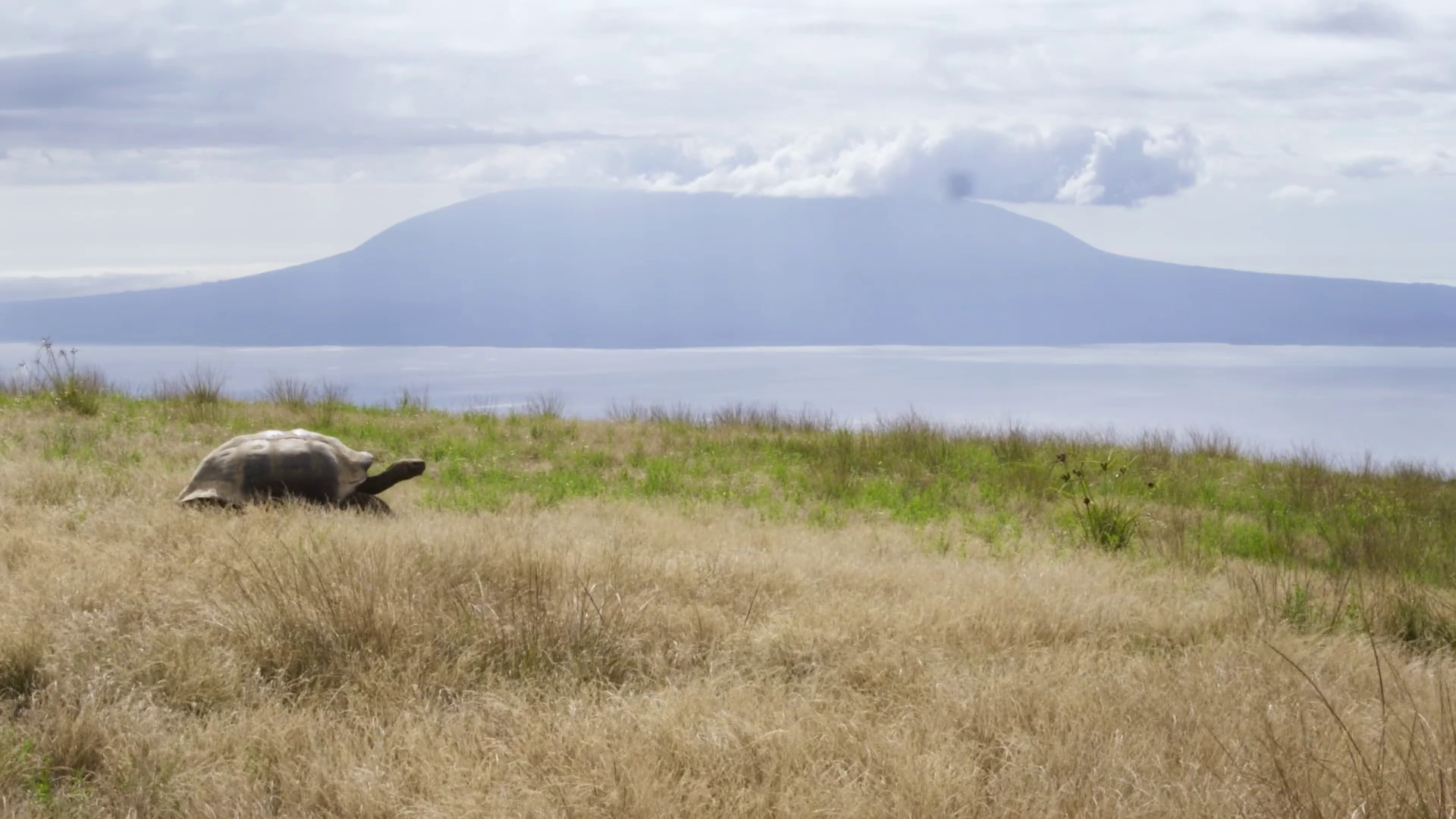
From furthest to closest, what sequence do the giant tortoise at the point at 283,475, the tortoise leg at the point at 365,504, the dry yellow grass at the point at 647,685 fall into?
1. the tortoise leg at the point at 365,504
2. the giant tortoise at the point at 283,475
3. the dry yellow grass at the point at 647,685

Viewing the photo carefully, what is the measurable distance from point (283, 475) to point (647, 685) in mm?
4343

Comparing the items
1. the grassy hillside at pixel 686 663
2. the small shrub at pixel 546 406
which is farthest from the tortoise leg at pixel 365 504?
the small shrub at pixel 546 406

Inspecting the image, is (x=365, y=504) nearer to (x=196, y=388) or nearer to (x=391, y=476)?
(x=391, y=476)

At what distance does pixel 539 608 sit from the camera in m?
4.72

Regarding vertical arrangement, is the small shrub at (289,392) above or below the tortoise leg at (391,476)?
above

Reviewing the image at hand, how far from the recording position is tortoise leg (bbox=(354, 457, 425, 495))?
8219 millimetres

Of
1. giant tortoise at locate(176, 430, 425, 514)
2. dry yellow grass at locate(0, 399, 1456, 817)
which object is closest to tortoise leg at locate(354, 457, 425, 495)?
giant tortoise at locate(176, 430, 425, 514)

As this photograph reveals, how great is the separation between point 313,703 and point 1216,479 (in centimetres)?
1042

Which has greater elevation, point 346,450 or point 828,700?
point 346,450

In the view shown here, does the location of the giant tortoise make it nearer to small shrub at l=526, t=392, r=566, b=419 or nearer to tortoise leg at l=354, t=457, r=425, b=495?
tortoise leg at l=354, t=457, r=425, b=495

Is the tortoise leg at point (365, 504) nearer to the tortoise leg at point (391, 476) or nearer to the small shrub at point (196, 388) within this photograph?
the tortoise leg at point (391, 476)

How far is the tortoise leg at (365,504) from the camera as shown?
25.1ft

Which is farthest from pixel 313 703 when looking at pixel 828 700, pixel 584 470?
pixel 584 470

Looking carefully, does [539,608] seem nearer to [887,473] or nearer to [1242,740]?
[1242,740]
